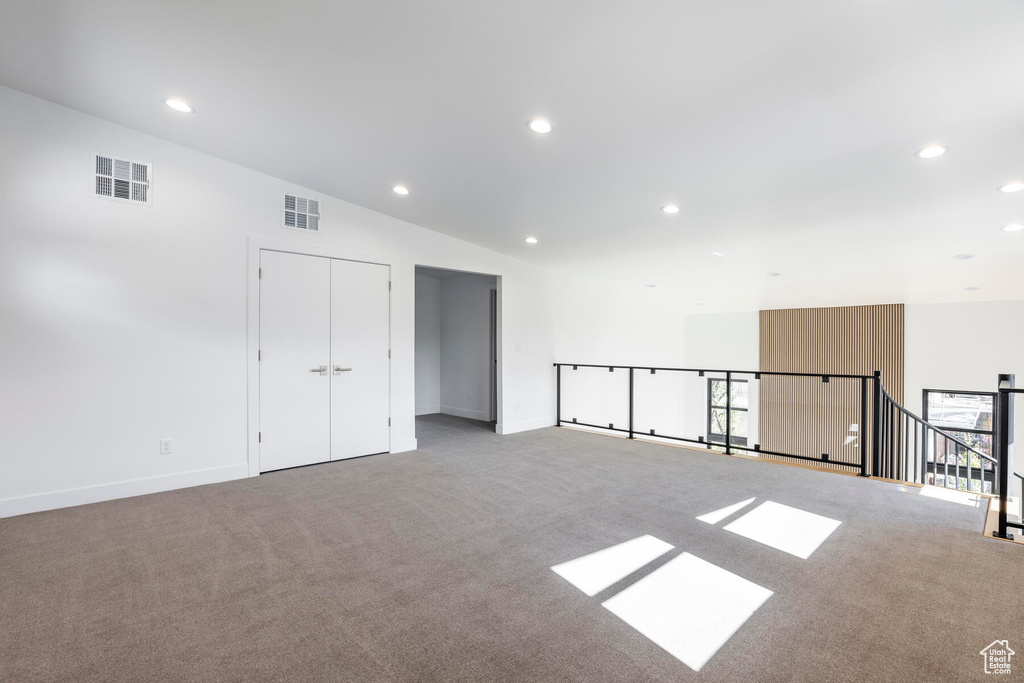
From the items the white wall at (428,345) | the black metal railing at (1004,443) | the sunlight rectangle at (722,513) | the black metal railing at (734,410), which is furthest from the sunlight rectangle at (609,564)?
the white wall at (428,345)

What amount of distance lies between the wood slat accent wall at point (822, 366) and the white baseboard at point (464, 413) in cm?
434

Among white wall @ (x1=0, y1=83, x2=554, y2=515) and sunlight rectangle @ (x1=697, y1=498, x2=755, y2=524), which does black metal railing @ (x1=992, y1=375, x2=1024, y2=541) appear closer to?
sunlight rectangle @ (x1=697, y1=498, x2=755, y2=524)

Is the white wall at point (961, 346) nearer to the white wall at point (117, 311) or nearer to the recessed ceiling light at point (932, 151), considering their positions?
the recessed ceiling light at point (932, 151)

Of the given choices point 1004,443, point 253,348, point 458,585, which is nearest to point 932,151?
point 1004,443

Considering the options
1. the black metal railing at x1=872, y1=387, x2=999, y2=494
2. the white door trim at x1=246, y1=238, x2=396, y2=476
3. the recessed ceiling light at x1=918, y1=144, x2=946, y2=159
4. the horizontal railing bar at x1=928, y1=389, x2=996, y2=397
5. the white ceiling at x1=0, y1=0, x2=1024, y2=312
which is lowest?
the black metal railing at x1=872, y1=387, x2=999, y2=494

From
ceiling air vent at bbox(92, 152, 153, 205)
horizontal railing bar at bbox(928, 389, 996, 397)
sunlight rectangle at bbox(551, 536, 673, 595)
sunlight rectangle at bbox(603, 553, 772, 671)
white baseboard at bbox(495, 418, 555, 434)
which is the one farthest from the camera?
horizontal railing bar at bbox(928, 389, 996, 397)

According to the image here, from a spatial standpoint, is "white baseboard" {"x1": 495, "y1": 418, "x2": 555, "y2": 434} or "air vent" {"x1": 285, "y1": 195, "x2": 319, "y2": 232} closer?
"air vent" {"x1": 285, "y1": 195, "x2": 319, "y2": 232}

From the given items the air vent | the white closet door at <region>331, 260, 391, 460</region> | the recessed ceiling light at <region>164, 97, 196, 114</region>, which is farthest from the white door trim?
the recessed ceiling light at <region>164, 97, 196, 114</region>

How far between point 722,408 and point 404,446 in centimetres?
578

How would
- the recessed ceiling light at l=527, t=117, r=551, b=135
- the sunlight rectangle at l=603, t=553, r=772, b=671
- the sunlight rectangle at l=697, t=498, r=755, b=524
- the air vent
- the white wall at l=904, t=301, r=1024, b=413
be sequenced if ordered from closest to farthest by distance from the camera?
the sunlight rectangle at l=603, t=553, r=772, b=671 < the recessed ceiling light at l=527, t=117, r=551, b=135 < the sunlight rectangle at l=697, t=498, r=755, b=524 < the air vent < the white wall at l=904, t=301, r=1024, b=413

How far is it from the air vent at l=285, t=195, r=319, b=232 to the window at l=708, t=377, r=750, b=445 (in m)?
5.77

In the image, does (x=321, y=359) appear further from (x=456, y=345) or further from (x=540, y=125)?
(x=456, y=345)

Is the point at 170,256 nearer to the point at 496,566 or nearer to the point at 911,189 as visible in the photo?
the point at 496,566

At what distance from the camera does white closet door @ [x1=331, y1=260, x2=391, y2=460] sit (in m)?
5.01
